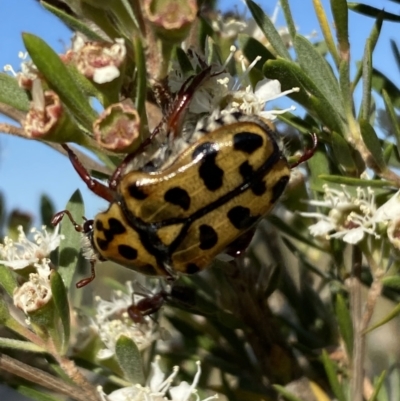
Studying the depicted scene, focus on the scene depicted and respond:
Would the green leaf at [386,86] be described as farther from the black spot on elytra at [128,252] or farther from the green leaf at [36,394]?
the green leaf at [36,394]

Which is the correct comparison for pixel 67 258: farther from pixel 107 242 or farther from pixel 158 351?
pixel 158 351

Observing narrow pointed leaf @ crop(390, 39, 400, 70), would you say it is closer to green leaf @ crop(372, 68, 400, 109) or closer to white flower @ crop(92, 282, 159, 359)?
green leaf @ crop(372, 68, 400, 109)

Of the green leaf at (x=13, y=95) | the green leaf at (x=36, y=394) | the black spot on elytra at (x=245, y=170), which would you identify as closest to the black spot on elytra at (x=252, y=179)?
the black spot on elytra at (x=245, y=170)

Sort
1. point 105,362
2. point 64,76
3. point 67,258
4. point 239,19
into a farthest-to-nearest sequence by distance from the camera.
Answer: point 239,19 → point 105,362 → point 67,258 → point 64,76

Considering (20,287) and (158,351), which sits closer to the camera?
(20,287)

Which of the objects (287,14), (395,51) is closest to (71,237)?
(287,14)

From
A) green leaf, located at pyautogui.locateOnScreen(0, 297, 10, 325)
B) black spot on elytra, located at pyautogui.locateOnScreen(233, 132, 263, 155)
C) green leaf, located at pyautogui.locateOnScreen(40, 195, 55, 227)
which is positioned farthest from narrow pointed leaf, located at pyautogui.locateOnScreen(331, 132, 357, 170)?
green leaf, located at pyautogui.locateOnScreen(40, 195, 55, 227)

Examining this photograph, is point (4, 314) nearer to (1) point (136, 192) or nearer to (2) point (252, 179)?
(1) point (136, 192)

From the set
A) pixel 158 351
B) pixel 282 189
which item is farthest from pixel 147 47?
pixel 158 351
